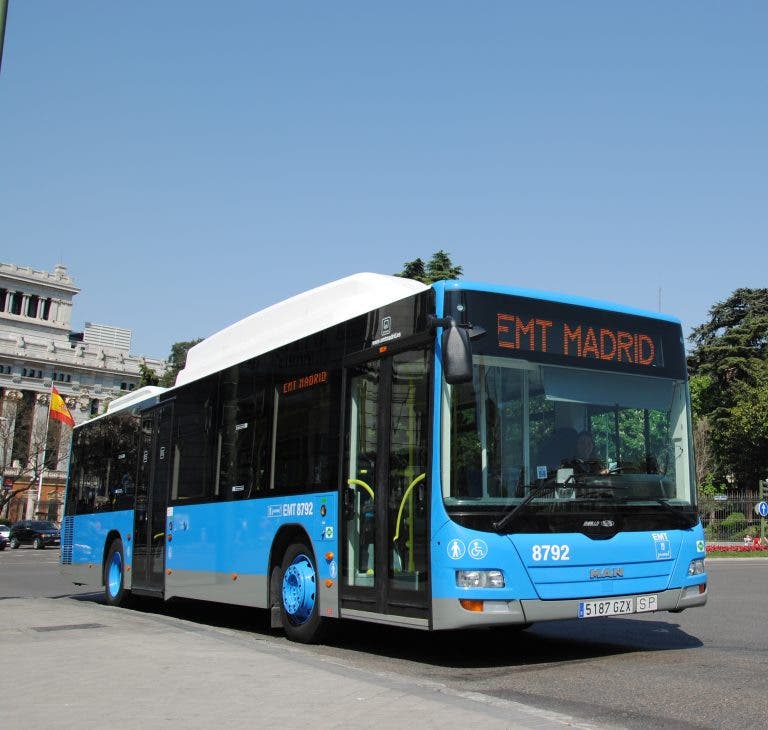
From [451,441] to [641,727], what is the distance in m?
2.76

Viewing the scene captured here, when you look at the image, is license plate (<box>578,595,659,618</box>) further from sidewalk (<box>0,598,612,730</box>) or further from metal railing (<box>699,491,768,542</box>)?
metal railing (<box>699,491,768,542</box>)

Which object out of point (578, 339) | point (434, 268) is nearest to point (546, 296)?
point (578, 339)

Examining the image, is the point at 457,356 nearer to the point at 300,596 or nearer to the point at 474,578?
the point at 474,578

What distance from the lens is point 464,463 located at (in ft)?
25.6

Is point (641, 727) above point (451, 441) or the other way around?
the other way around

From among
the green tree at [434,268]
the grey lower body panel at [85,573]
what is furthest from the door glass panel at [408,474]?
the green tree at [434,268]

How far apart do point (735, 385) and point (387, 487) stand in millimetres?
64481

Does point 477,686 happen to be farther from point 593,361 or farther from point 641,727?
point 593,361

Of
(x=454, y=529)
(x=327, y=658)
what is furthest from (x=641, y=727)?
(x=327, y=658)

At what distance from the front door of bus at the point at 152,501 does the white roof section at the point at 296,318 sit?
2.83 feet

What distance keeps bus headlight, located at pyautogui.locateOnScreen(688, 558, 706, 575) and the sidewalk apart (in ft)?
9.50

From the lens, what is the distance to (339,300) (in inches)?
398

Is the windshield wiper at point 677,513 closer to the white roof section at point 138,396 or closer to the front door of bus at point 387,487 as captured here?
the front door of bus at point 387,487

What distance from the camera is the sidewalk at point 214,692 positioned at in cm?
559
